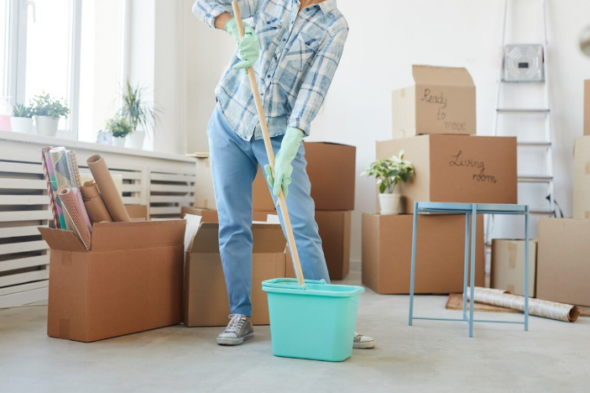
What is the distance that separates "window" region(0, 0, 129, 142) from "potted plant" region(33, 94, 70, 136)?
168 millimetres

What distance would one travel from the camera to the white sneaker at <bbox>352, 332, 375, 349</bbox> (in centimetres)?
197

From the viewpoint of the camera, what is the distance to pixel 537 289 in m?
3.05

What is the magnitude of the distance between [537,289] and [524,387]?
5.20ft

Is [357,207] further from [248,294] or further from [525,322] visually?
[248,294]

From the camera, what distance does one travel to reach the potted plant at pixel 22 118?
2.86m

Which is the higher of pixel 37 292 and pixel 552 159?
pixel 552 159

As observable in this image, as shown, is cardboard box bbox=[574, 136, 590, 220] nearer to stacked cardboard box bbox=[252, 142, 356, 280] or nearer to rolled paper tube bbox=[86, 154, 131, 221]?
stacked cardboard box bbox=[252, 142, 356, 280]

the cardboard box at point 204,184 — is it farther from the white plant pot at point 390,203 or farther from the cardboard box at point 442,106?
the cardboard box at point 442,106

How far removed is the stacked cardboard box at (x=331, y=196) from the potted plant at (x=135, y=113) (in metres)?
1.04

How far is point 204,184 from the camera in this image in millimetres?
3809

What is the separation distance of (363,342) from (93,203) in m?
1.00

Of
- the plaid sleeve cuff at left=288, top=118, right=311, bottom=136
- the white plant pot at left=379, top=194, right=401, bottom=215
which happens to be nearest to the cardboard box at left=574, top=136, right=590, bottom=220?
the white plant pot at left=379, top=194, right=401, bottom=215

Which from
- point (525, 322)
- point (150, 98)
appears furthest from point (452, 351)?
point (150, 98)

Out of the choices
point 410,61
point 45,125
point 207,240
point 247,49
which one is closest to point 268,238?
point 207,240
